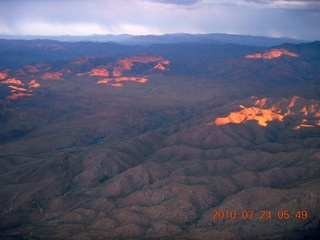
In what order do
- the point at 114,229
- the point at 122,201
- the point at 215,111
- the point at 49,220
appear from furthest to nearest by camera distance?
1. the point at 215,111
2. the point at 122,201
3. the point at 49,220
4. the point at 114,229

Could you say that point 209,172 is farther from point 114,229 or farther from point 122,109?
point 122,109

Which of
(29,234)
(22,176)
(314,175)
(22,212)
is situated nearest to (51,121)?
(22,176)
